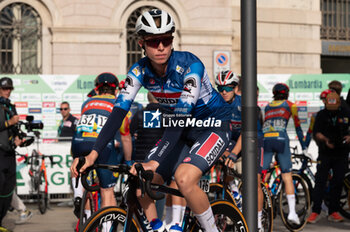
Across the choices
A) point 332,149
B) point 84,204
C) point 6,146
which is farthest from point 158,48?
point 332,149

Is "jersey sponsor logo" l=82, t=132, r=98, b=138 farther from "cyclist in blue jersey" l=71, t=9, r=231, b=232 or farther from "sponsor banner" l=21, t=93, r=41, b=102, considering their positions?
"sponsor banner" l=21, t=93, r=41, b=102

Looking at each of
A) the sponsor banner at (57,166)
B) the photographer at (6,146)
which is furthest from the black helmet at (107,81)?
the sponsor banner at (57,166)

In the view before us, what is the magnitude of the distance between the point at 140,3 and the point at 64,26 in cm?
284

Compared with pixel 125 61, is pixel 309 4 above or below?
above

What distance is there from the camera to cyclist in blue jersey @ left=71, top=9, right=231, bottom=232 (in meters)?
4.78

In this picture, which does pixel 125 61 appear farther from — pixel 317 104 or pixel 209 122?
pixel 209 122

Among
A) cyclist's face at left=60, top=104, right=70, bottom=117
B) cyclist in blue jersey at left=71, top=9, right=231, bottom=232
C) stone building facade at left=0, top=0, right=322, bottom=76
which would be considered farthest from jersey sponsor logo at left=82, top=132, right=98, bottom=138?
stone building facade at left=0, top=0, right=322, bottom=76

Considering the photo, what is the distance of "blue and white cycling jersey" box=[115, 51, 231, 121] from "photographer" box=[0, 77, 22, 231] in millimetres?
4208

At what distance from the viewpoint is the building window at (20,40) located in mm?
21328

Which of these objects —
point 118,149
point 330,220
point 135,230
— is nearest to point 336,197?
point 330,220

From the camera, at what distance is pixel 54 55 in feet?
70.1

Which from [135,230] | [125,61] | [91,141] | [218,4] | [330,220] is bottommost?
[330,220]

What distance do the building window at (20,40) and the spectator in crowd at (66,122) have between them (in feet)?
26.2

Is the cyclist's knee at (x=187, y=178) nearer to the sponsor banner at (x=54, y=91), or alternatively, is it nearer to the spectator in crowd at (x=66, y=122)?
the spectator in crowd at (x=66, y=122)
